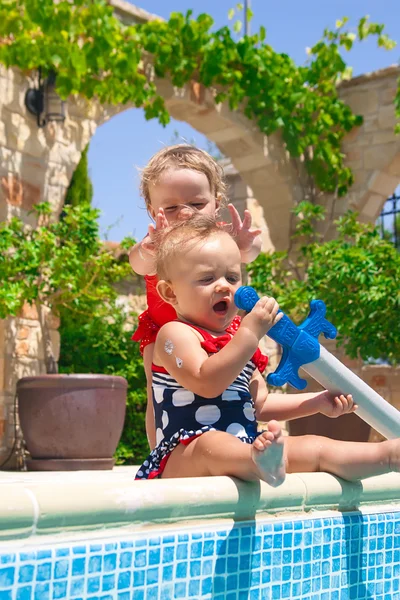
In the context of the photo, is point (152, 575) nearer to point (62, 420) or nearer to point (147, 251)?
point (147, 251)

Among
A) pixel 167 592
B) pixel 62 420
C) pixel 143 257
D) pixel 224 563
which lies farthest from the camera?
pixel 62 420

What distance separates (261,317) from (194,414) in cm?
33

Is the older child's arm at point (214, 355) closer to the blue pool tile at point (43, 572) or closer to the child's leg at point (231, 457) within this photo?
the child's leg at point (231, 457)

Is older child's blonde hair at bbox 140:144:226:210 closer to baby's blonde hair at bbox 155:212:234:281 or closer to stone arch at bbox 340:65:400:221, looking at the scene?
baby's blonde hair at bbox 155:212:234:281

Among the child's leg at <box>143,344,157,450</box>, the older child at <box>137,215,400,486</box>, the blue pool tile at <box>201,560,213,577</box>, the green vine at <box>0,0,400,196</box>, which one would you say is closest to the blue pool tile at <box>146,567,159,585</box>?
the blue pool tile at <box>201,560,213,577</box>

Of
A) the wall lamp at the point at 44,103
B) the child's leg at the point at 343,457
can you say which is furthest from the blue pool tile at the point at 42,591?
the wall lamp at the point at 44,103

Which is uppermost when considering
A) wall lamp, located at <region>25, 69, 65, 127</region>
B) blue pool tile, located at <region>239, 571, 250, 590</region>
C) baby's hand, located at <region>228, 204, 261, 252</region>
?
wall lamp, located at <region>25, 69, 65, 127</region>

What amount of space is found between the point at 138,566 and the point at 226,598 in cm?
23

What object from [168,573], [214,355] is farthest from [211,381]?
[168,573]

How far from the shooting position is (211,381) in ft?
5.53

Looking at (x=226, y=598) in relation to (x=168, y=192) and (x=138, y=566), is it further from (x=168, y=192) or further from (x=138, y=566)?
(x=168, y=192)

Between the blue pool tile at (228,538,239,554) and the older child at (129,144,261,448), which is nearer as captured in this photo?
the blue pool tile at (228,538,239,554)

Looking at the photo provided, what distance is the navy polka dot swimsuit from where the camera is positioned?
1842 mm

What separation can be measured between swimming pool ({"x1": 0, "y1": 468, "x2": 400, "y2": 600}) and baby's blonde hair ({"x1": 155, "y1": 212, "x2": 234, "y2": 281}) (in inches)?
23.3
